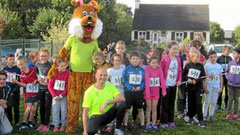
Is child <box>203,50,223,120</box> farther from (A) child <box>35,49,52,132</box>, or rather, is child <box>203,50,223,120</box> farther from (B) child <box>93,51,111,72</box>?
(A) child <box>35,49,52,132</box>

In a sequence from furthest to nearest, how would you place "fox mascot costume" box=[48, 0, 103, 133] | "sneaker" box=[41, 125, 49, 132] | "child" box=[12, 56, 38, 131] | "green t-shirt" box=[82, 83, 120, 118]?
"child" box=[12, 56, 38, 131]
"sneaker" box=[41, 125, 49, 132]
"fox mascot costume" box=[48, 0, 103, 133]
"green t-shirt" box=[82, 83, 120, 118]

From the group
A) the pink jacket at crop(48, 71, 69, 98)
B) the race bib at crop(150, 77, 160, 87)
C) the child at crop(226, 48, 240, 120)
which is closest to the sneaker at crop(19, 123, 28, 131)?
the pink jacket at crop(48, 71, 69, 98)

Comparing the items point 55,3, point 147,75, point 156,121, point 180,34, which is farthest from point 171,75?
point 180,34

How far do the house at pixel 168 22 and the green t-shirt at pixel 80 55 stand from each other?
37.4 metres

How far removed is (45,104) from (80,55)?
119 centimetres

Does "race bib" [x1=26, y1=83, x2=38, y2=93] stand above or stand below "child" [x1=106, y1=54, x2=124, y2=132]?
below

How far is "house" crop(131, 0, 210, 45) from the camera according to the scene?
43.6m

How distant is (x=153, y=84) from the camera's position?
5.25 meters

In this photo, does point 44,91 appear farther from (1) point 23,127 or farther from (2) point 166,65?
(2) point 166,65

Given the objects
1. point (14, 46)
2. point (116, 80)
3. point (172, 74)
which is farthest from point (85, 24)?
point (14, 46)

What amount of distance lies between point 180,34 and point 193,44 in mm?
39278

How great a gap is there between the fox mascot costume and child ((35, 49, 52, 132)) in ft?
0.88

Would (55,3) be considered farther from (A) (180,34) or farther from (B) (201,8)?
(B) (201,8)

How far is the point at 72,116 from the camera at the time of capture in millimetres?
5047
